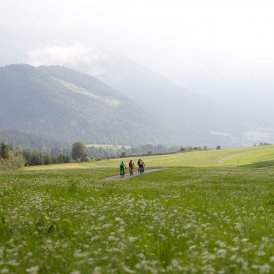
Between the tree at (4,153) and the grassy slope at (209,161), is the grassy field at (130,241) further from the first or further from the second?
the tree at (4,153)

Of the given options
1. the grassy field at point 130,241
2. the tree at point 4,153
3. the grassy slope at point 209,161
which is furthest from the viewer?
the tree at point 4,153

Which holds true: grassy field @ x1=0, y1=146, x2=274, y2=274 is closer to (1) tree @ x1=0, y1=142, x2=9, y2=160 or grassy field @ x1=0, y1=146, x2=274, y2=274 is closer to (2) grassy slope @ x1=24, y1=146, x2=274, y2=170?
(2) grassy slope @ x1=24, y1=146, x2=274, y2=170

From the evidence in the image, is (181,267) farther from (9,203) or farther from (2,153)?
(2,153)

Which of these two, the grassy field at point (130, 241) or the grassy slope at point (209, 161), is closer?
the grassy field at point (130, 241)

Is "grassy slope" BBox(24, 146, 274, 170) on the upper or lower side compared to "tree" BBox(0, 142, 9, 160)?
lower

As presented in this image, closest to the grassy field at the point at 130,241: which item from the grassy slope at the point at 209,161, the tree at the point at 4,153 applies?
Answer: the grassy slope at the point at 209,161

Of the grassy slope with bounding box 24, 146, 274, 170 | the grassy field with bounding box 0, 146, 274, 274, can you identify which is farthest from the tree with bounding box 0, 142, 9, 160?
the grassy field with bounding box 0, 146, 274, 274

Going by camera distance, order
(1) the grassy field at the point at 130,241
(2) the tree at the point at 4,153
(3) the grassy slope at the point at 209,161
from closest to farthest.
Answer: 1. (1) the grassy field at the point at 130,241
2. (3) the grassy slope at the point at 209,161
3. (2) the tree at the point at 4,153

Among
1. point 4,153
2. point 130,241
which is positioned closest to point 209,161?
point 4,153

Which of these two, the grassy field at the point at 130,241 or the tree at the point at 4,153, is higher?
the tree at the point at 4,153

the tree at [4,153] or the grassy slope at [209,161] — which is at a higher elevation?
the tree at [4,153]

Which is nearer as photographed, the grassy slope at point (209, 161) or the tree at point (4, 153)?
the grassy slope at point (209, 161)

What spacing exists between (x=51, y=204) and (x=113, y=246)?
7.68 metres

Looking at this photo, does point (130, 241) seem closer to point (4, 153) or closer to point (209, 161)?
point (209, 161)
